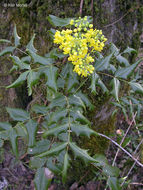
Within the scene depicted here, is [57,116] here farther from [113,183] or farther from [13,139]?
[113,183]

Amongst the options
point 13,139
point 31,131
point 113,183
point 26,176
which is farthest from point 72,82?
point 26,176

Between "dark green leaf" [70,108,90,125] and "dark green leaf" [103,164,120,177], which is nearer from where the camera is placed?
"dark green leaf" [70,108,90,125]

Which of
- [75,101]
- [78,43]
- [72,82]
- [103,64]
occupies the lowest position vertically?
[75,101]

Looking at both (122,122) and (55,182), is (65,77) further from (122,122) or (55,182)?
(122,122)

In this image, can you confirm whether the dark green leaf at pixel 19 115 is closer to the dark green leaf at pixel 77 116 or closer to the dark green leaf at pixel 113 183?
the dark green leaf at pixel 77 116

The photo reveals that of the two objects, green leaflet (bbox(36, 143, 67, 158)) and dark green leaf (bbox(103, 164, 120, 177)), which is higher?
green leaflet (bbox(36, 143, 67, 158))

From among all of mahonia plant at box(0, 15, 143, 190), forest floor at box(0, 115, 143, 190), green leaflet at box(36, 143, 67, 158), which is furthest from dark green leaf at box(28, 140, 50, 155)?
forest floor at box(0, 115, 143, 190)

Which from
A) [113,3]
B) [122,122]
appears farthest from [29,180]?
[113,3]

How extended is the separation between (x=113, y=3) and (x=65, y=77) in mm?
744

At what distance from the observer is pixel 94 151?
6.33 feet

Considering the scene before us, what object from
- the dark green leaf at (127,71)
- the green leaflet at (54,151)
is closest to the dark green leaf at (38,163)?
the green leaflet at (54,151)

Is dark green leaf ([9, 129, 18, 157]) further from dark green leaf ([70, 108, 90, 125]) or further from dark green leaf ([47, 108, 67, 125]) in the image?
dark green leaf ([70, 108, 90, 125])

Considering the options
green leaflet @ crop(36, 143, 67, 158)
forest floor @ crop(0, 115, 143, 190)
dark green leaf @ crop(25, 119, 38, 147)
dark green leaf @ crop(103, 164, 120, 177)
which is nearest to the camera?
green leaflet @ crop(36, 143, 67, 158)

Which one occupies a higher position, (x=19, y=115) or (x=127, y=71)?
(x=127, y=71)
